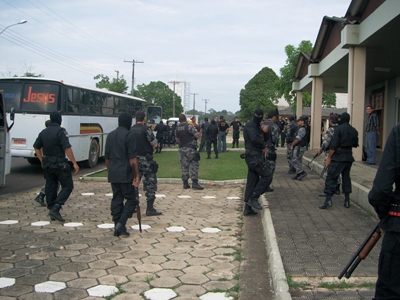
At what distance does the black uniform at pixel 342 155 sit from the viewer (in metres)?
8.02

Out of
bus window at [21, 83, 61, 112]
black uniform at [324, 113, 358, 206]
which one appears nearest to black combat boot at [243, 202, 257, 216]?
black uniform at [324, 113, 358, 206]

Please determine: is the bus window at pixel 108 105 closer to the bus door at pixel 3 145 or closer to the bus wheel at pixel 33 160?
the bus wheel at pixel 33 160

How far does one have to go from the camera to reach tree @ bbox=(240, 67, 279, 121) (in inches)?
2702

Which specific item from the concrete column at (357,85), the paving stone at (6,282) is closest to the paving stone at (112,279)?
the paving stone at (6,282)

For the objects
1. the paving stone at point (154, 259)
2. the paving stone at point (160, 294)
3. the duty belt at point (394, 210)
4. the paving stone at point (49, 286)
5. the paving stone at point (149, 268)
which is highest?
the duty belt at point (394, 210)

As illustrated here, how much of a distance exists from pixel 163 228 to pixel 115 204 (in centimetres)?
97

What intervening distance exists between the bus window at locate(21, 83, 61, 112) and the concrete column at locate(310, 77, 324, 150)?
11.7 metres

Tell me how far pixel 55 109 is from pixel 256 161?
8005 millimetres

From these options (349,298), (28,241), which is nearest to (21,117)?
(28,241)

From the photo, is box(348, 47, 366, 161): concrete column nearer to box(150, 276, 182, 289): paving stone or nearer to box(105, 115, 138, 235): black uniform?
box(105, 115, 138, 235): black uniform

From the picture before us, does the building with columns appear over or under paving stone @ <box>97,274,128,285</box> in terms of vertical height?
over

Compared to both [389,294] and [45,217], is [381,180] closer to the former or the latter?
[389,294]

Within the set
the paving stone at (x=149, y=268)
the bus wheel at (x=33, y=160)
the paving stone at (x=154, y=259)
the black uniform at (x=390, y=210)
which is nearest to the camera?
the black uniform at (x=390, y=210)

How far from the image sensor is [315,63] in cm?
1903
